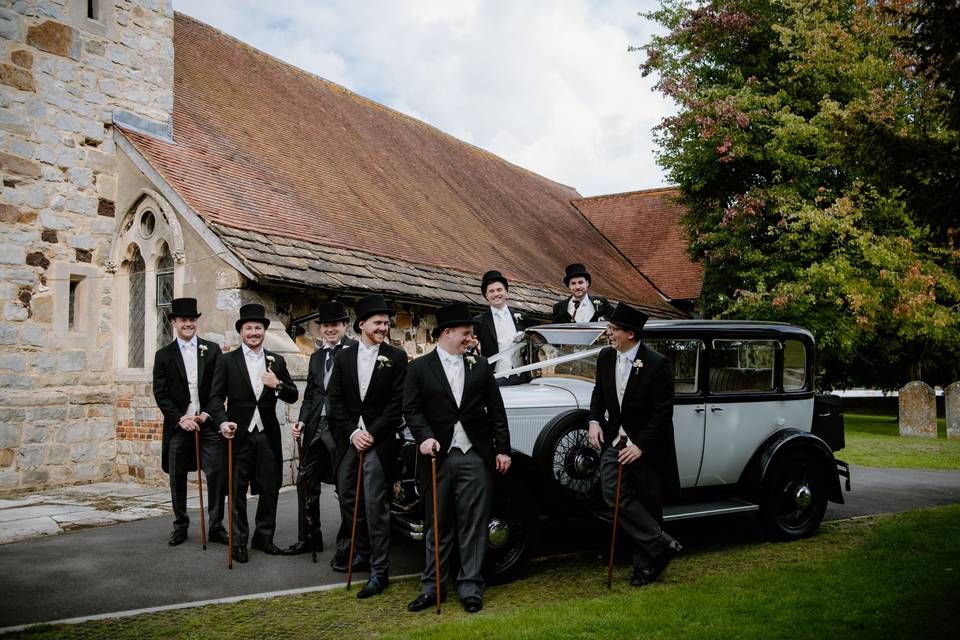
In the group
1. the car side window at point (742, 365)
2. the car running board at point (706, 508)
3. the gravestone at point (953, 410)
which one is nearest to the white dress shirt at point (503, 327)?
the car side window at point (742, 365)

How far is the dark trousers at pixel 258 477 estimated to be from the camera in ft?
22.7

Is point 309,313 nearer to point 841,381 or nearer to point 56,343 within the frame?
point 56,343

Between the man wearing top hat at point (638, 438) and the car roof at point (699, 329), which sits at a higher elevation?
the car roof at point (699, 329)

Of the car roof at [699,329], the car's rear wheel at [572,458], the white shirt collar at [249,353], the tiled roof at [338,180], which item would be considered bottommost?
the car's rear wheel at [572,458]

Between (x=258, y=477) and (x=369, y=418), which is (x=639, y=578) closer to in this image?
(x=369, y=418)

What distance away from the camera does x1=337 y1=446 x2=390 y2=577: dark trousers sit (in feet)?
19.2

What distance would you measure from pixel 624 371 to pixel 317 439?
2.76 meters

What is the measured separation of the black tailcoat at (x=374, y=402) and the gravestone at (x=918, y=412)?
16959mm

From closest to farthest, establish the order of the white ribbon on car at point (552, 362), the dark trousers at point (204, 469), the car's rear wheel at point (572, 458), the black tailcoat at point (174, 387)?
the car's rear wheel at point (572, 458) < the white ribbon on car at point (552, 362) < the dark trousers at point (204, 469) < the black tailcoat at point (174, 387)

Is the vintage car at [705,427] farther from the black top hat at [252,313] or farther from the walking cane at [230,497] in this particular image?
the black top hat at [252,313]

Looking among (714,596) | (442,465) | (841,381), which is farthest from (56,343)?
(841,381)

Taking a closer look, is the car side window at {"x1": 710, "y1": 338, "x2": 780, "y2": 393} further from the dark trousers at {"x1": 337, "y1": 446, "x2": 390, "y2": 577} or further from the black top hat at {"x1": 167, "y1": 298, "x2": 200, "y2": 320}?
the black top hat at {"x1": 167, "y1": 298, "x2": 200, "y2": 320}

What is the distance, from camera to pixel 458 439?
5.58 metres

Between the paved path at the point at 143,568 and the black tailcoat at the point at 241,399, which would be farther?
the black tailcoat at the point at 241,399
